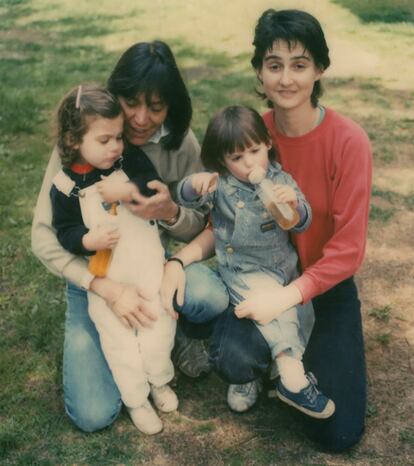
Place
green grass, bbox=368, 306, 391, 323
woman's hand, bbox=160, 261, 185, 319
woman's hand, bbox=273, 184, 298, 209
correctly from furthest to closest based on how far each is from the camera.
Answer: green grass, bbox=368, 306, 391, 323 → woman's hand, bbox=160, 261, 185, 319 → woman's hand, bbox=273, 184, 298, 209

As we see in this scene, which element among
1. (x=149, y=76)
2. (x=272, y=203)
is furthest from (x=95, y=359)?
(x=149, y=76)

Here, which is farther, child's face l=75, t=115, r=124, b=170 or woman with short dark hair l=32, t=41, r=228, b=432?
woman with short dark hair l=32, t=41, r=228, b=432

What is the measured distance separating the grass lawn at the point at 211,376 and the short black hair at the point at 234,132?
1.11 meters

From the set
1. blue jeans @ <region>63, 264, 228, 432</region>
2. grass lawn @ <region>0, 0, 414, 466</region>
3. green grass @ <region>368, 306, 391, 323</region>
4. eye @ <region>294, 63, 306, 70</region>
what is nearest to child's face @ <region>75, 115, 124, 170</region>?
blue jeans @ <region>63, 264, 228, 432</region>

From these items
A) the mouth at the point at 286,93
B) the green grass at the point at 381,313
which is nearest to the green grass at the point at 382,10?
the green grass at the point at 381,313

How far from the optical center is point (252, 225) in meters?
2.52

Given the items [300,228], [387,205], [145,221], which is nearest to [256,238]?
[300,228]

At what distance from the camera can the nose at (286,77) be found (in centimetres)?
249

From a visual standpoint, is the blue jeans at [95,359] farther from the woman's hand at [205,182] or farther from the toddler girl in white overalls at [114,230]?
the woman's hand at [205,182]

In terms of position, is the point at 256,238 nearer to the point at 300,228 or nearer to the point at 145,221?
the point at 300,228

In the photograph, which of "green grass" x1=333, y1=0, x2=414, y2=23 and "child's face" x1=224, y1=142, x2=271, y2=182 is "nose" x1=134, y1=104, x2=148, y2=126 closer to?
"child's face" x1=224, y1=142, x2=271, y2=182

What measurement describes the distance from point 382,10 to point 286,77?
26.0 feet

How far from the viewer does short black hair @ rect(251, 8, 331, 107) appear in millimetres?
2469

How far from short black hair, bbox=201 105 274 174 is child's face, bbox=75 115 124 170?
342 millimetres
